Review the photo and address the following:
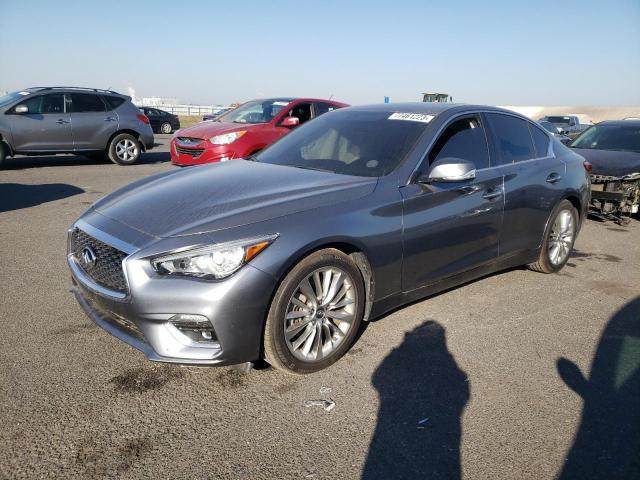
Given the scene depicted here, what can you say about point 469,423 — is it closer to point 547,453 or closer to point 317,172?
point 547,453

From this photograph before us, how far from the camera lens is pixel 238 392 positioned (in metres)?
2.95

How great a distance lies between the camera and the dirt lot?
2383 millimetres

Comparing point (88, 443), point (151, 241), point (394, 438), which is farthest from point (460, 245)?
point (88, 443)

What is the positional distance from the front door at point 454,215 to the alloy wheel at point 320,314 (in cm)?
52

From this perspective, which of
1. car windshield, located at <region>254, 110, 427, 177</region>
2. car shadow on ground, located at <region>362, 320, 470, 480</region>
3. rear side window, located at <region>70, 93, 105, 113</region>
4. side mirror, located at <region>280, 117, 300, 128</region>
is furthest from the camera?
rear side window, located at <region>70, 93, 105, 113</region>

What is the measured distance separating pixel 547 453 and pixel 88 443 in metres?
2.20

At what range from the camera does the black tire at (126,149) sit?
12320mm

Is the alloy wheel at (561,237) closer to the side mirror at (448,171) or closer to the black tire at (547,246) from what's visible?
the black tire at (547,246)

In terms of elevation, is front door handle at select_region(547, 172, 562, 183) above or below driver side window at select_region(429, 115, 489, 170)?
below

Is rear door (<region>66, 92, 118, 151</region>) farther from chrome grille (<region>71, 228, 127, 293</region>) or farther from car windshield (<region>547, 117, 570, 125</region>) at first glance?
car windshield (<region>547, 117, 570, 125</region>)

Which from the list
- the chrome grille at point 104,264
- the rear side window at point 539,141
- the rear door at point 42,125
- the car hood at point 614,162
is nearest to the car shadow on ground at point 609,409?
the rear side window at point 539,141

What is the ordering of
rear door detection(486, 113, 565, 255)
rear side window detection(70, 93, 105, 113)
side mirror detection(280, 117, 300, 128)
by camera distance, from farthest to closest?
1. rear side window detection(70, 93, 105, 113)
2. side mirror detection(280, 117, 300, 128)
3. rear door detection(486, 113, 565, 255)

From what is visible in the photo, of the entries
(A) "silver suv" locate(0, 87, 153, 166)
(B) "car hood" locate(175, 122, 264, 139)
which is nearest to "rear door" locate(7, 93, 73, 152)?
(A) "silver suv" locate(0, 87, 153, 166)

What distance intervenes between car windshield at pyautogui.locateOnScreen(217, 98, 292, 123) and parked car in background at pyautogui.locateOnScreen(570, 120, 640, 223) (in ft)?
18.0
